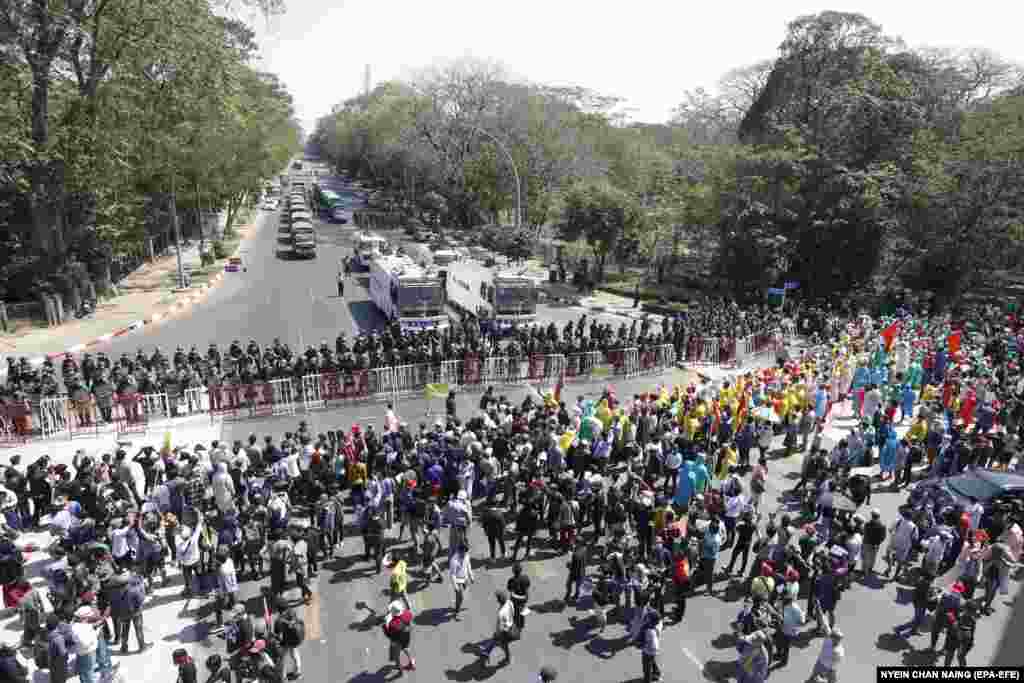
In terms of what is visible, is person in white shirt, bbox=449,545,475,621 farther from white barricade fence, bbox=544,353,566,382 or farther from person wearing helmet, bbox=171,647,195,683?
white barricade fence, bbox=544,353,566,382

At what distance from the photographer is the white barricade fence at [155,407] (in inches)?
699

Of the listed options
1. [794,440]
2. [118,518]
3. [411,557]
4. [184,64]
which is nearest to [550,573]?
[411,557]

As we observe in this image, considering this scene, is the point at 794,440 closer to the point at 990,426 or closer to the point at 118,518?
the point at 990,426

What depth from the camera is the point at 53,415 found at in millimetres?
17016

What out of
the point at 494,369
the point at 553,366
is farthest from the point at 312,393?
the point at 553,366

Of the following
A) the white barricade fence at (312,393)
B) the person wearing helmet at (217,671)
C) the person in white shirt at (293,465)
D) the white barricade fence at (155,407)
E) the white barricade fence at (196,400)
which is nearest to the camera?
the person wearing helmet at (217,671)

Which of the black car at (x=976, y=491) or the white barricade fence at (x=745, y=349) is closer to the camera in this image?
the black car at (x=976, y=491)

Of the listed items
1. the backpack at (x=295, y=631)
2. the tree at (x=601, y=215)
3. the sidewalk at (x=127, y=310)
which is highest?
the tree at (x=601, y=215)

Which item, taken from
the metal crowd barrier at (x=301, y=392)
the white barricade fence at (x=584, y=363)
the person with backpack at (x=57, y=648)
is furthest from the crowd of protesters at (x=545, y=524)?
the white barricade fence at (x=584, y=363)

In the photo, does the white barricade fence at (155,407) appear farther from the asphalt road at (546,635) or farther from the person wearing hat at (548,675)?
the person wearing hat at (548,675)

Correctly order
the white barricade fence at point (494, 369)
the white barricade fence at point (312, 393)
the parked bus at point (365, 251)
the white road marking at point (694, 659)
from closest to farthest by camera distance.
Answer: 1. the white road marking at point (694, 659)
2. the white barricade fence at point (312, 393)
3. the white barricade fence at point (494, 369)
4. the parked bus at point (365, 251)

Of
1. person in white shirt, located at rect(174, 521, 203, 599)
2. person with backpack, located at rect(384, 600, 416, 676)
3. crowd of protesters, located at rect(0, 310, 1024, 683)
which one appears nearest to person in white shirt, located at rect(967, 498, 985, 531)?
crowd of protesters, located at rect(0, 310, 1024, 683)

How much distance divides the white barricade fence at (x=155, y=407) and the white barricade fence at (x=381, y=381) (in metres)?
5.35

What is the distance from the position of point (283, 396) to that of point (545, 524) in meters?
9.17
